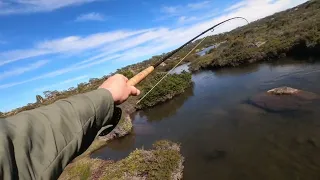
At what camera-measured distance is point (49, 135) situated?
1856 millimetres

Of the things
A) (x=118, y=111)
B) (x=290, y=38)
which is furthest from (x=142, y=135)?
(x=290, y=38)

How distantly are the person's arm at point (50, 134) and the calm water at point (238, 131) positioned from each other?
2016cm

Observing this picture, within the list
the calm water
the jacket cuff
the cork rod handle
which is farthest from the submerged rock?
the jacket cuff

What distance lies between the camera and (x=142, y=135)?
122ft

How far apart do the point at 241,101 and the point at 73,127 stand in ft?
121

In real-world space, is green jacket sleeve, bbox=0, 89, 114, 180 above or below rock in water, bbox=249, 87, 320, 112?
above

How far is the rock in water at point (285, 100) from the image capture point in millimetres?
29766

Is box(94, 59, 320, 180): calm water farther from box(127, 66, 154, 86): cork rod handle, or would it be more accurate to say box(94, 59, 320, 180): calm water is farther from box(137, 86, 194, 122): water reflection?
box(127, 66, 154, 86): cork rod handle

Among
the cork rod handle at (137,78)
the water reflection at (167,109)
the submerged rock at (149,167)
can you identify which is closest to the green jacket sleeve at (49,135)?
the cork rod handle at (137,78)

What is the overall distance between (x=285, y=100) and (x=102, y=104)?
1319 inches

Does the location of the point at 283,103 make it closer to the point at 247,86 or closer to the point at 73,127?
the point at 247,86

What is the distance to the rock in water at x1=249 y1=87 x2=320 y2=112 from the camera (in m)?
29.8

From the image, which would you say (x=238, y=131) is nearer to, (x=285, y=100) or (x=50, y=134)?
(x=285, y=100)

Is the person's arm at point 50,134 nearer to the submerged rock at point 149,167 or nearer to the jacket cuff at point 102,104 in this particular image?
the jacket cuff at point 102,104
